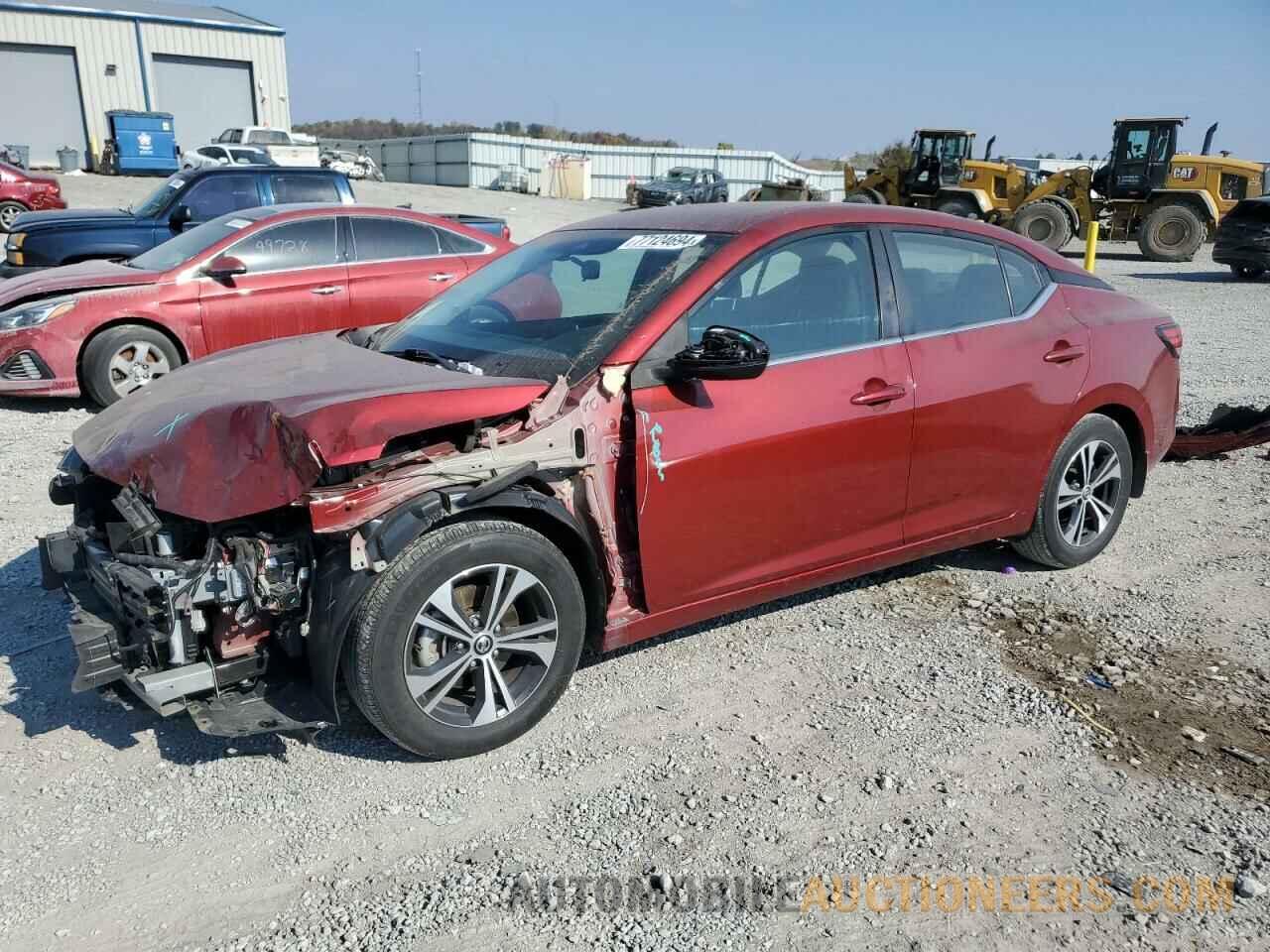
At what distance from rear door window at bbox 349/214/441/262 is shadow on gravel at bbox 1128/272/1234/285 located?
1541 cm

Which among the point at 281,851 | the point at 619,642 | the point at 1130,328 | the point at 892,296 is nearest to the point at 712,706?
the point at 619,642

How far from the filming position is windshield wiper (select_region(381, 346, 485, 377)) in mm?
3563

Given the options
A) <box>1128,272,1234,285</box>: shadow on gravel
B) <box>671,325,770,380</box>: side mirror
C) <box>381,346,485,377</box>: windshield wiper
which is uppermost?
<box>671,325,770,380</box>: side mirror

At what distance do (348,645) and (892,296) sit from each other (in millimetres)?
2455

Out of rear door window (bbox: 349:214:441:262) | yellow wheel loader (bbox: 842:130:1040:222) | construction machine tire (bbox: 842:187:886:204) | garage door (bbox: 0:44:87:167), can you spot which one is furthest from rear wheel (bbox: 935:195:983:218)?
garage door (bbox: 0:44:87:167)

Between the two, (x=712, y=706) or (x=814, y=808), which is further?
(x=712, y=706)

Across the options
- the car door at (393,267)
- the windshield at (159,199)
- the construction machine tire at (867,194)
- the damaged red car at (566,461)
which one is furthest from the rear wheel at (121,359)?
the construction machine tire at (867,194)

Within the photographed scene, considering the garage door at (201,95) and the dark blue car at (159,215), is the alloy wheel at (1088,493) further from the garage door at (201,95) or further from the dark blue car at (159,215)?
the garage door at (201,95)

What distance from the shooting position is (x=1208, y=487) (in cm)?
605

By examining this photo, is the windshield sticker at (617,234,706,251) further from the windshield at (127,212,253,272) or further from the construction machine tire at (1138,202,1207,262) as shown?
the construction machine tire at (1138,202,1207,262)

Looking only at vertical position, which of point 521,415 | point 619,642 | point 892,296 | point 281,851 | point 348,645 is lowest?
point 281,851

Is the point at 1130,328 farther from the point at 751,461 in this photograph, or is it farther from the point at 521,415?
the point at 521,415

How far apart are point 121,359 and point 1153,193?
2098cm

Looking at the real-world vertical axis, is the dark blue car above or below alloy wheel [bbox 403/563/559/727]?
above
